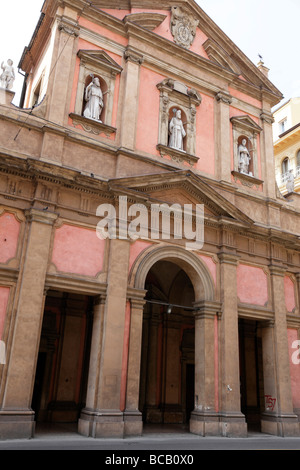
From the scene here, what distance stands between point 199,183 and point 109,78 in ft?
14.2

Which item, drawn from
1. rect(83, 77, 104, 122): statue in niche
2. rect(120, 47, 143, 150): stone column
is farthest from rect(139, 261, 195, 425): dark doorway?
rect(83, 77, 104, 122): statue in niche

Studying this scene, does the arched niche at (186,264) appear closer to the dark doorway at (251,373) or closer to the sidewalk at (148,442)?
the sidewalk at (148,442)

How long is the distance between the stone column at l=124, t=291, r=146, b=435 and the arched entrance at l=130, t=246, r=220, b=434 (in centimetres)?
71

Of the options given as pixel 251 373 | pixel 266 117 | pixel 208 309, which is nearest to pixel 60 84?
pixel 208 309

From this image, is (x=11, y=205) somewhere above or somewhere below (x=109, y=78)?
below

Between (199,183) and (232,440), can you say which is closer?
(232,440)

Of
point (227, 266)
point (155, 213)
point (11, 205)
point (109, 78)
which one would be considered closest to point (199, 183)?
point (155, 213)

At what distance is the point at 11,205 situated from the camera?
10.6m

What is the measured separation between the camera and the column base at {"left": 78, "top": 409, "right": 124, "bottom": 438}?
32.6ft

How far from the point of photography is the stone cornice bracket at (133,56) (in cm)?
1372

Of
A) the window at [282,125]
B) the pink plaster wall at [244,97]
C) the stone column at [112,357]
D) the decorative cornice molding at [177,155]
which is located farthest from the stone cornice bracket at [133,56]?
the window at [282,125]

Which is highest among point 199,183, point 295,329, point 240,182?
point 240,182
